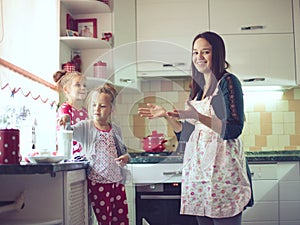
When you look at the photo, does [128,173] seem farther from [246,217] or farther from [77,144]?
[246,217]

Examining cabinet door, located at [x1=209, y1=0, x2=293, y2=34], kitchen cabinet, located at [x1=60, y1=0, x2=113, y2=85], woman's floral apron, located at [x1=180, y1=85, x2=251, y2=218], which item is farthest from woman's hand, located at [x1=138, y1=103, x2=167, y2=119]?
cabinet door, located at [x1=209, y1=0, x2=293, y2=34]

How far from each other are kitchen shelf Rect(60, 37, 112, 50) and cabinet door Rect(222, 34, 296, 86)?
0.82 metres

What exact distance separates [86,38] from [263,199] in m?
1.47

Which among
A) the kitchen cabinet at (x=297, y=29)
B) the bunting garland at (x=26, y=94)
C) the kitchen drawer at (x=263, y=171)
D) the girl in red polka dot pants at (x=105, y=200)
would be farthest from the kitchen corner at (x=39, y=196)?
the kitchen cabinet at (x=297, y=29)

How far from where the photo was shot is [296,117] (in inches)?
126

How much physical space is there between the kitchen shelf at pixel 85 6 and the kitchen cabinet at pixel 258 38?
2.38 ft

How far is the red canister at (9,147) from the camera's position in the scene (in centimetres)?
135

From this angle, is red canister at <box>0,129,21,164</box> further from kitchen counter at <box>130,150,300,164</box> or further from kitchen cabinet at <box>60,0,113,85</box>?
kitchen cabinet at <box>60,0,113,85</box>

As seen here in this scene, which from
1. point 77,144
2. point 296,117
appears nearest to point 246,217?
point 296,117

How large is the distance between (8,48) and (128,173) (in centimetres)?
85

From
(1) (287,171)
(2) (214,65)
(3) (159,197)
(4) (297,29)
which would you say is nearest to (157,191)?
(3) (159,197)

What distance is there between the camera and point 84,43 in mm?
2914

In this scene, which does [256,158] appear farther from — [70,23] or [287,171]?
[70,23]

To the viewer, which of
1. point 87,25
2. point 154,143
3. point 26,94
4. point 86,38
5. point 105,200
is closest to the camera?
point 105,200
